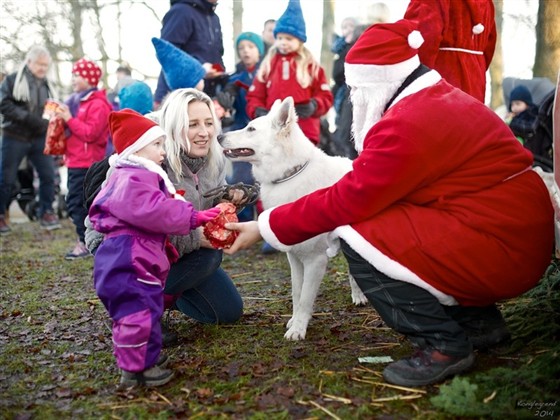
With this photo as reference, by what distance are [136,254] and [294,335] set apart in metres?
1.31

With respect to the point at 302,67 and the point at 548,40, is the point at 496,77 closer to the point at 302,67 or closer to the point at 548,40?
the point at 548,40

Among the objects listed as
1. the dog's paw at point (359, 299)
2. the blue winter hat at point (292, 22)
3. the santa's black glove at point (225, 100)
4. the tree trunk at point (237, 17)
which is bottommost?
the dog's paw at point (359, 299)

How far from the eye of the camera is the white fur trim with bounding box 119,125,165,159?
3.29 metres

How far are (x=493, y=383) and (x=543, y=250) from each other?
29.1 inches

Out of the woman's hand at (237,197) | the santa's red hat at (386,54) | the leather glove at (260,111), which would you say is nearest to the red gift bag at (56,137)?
the leather glove at (260,111)

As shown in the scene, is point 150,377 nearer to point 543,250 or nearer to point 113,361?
point 113,361

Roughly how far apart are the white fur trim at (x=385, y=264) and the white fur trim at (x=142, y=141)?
1.20 metres

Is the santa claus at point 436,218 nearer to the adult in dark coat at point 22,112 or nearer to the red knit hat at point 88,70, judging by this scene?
the red knit hat at point 88,70

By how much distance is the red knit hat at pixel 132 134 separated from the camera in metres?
3.30

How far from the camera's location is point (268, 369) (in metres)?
3.34

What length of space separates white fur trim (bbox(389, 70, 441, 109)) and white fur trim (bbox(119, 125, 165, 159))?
1328 mm


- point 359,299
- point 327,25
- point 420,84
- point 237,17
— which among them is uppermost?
point 237,17

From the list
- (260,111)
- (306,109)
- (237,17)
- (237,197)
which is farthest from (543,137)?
(237,17)

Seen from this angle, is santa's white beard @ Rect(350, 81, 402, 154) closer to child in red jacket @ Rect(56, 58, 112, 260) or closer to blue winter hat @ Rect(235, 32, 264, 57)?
child in red jacket @ Rect(56, 58, 112, 260)
